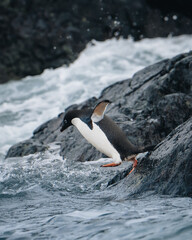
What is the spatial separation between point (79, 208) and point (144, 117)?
2630 mm

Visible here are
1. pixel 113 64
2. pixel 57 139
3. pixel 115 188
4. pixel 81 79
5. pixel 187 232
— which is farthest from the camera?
pixel 113 64

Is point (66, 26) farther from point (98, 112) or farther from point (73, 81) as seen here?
point (98, 112)

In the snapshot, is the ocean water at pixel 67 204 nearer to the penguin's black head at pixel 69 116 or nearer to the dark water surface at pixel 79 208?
the dark water surface at pixel 79 208

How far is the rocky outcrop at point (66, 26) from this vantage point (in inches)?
512

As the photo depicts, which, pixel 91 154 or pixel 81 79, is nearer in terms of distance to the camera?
pixel 91 154

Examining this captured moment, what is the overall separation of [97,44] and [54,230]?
34.8 feet

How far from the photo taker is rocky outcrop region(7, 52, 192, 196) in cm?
471

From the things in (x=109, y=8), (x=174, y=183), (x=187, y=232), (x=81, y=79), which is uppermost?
(x=109, y=8)

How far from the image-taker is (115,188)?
4.92m

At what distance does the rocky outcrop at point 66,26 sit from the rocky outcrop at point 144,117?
17.7 feet

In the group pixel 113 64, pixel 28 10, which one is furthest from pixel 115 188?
pixel 28 10

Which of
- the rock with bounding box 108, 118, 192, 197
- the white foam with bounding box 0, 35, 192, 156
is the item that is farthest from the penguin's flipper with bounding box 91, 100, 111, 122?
the white foam with bounding box 0, 35, 192, 156

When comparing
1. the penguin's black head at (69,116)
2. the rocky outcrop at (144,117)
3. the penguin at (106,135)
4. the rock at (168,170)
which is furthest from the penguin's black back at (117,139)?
the penguin's black head at (69,116)

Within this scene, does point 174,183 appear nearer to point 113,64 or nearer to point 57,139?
point 57,139
